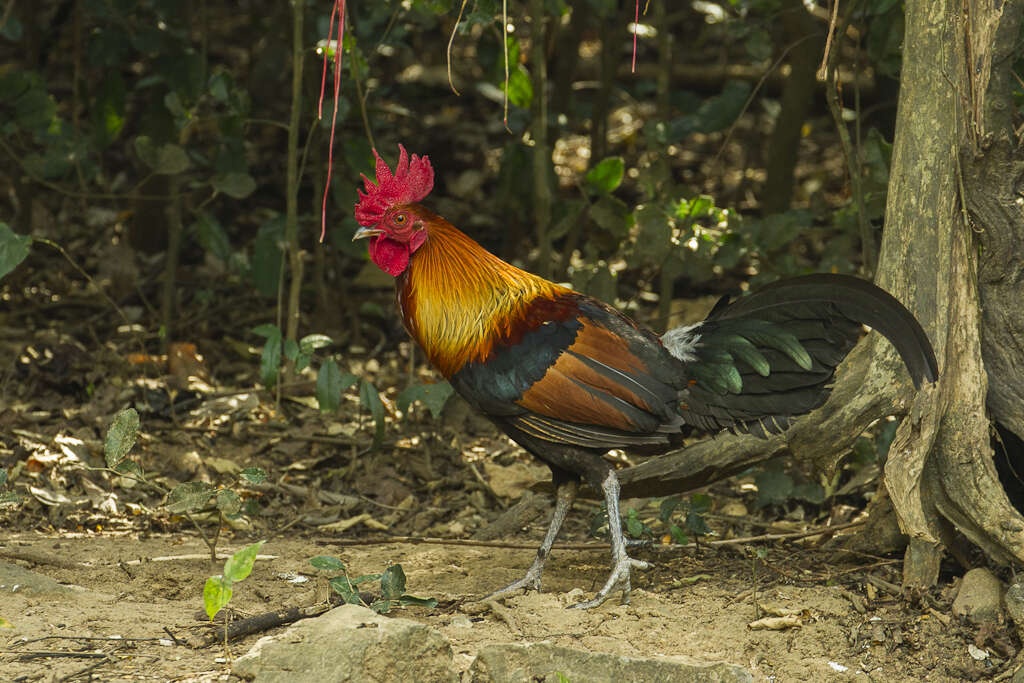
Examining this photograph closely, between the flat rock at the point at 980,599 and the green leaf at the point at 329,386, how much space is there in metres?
3.10

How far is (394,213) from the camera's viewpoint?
4.72m

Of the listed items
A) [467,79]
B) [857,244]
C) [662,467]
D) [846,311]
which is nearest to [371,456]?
[662,467]

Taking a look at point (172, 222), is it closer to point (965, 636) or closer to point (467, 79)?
point (467, 79)

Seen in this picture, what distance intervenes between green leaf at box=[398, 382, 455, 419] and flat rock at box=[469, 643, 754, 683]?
92.9 inches

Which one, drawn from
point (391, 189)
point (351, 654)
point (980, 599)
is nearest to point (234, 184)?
point (391, 189)

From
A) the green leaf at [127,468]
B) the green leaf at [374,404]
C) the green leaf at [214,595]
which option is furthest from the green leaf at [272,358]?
the green leaf at [214,595]

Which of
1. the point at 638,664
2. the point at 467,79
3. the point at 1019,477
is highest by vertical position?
the point at 467,79

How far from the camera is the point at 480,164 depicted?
9.67 m

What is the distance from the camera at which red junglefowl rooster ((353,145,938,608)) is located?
4457 mm

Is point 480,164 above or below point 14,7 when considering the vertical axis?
below

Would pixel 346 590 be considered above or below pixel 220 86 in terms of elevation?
below

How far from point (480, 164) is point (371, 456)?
4.06 meters

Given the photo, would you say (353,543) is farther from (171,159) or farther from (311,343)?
(171,159)

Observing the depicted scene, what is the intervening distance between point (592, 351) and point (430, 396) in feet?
5.01
